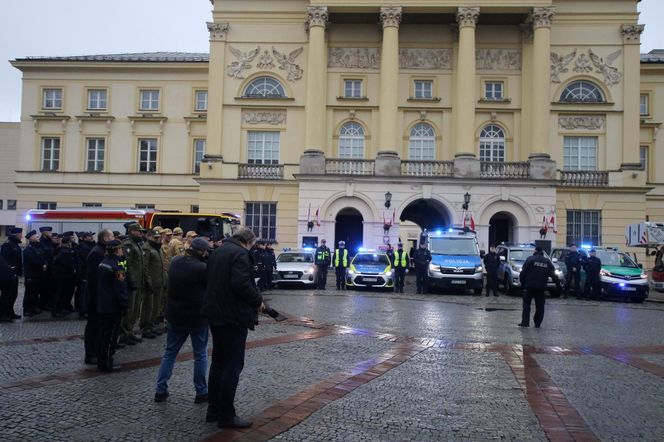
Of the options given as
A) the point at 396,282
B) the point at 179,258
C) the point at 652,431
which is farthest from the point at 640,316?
the point at 179,258

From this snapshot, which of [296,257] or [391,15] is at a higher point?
[391,15]

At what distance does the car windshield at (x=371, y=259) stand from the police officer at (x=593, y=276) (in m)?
7.65

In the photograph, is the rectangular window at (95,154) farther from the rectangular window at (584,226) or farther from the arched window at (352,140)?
the rectangular window at (584,226)

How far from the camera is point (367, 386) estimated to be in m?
7.64

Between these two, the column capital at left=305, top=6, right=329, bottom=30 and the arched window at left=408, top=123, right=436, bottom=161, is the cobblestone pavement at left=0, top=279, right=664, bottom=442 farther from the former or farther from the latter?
the column capital at left=305, top=6, right=329, bottom=30

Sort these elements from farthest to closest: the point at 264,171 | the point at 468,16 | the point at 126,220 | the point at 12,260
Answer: the point at 264,171
the point at 468,16
the point at 126,220
the point at 12,260

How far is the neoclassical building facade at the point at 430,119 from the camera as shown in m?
32.2

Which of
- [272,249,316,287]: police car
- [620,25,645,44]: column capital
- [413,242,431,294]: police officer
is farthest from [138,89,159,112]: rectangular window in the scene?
[620,25,645,44]: column capital

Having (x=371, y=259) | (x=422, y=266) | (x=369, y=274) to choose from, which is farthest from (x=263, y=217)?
(x=422, y=266)

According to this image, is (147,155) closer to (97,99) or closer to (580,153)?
(97,99)

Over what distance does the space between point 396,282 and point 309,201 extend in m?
10.2

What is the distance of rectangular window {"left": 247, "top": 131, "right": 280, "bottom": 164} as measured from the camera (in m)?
36.2

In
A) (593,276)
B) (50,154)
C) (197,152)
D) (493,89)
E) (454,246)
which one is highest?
(493,89)

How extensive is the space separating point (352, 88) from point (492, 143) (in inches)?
366
